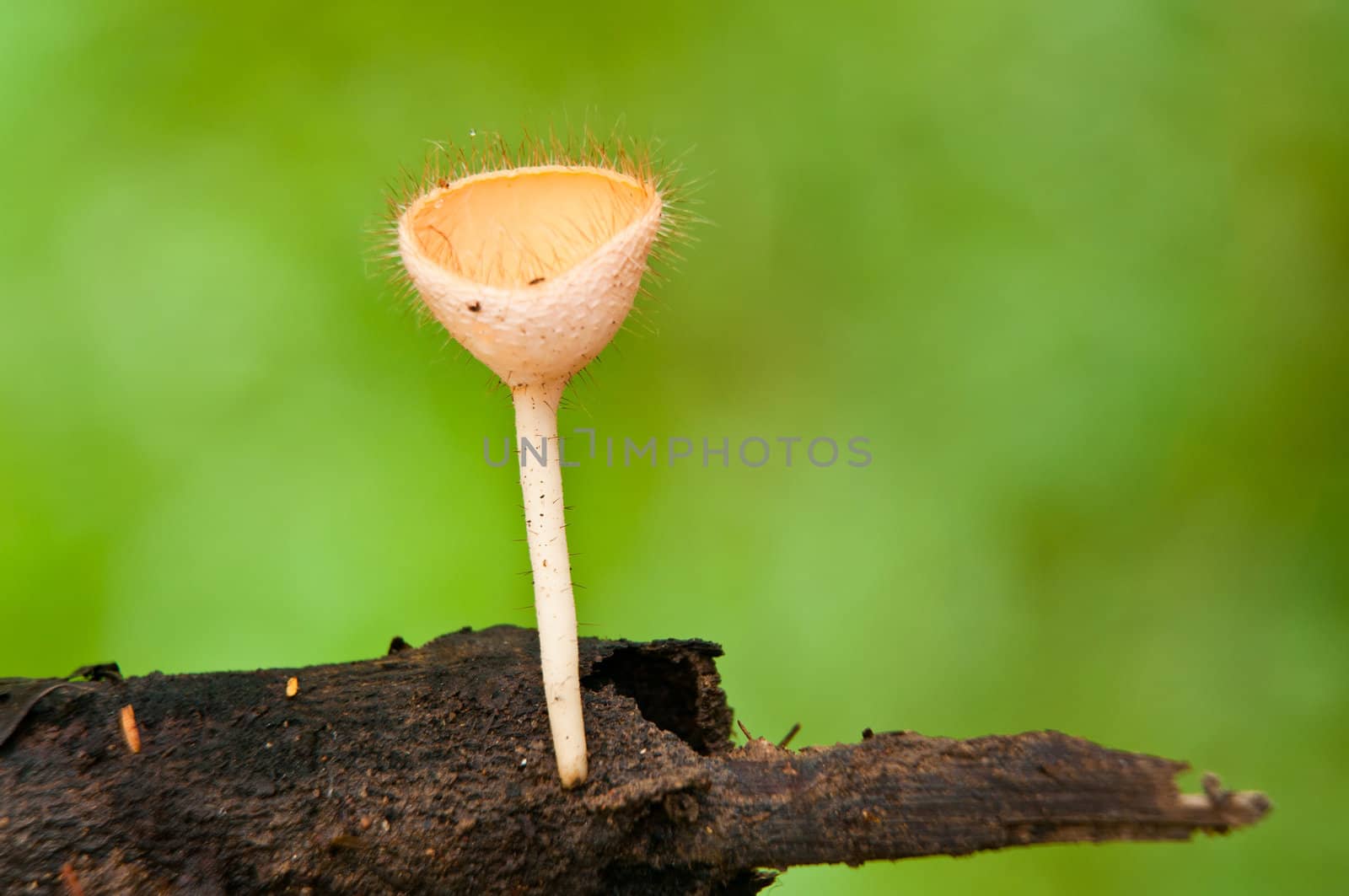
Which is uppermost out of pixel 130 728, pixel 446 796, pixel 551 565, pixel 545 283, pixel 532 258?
pixel 532 258

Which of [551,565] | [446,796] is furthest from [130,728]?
[551,565]

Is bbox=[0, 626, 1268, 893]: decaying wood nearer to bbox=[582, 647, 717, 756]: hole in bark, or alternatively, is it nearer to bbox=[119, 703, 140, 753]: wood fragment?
bbox=[119, 703, 140, 753]: wood fragment

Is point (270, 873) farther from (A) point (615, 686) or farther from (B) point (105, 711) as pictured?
(A) point (615, 686)

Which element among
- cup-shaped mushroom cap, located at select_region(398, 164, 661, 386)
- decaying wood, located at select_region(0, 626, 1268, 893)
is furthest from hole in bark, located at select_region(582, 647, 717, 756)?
cup-shaped mushroom cap, located at select_region(398, 164, 661, 386)

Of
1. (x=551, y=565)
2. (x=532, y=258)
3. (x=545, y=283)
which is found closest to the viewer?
(x=545, y=283)

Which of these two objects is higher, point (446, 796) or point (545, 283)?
point (545, 283)

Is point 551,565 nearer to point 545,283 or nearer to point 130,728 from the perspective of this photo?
point 545,283

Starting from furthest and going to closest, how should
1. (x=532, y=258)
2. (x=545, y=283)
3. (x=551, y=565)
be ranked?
1. (x=532, y=258)
2. (x=551, y=565)
3. (x=545, y=283)
